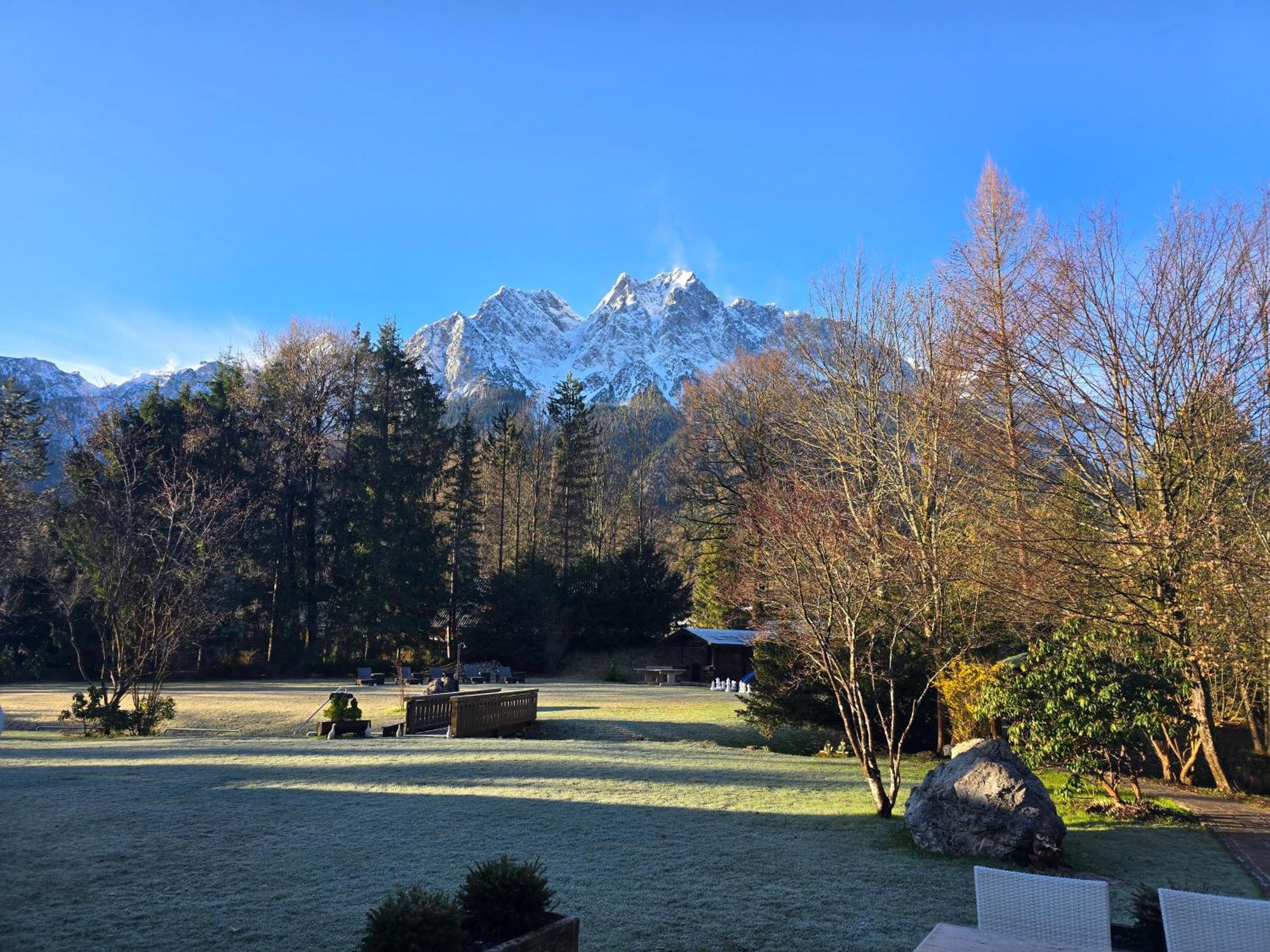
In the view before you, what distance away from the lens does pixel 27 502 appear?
32.4m

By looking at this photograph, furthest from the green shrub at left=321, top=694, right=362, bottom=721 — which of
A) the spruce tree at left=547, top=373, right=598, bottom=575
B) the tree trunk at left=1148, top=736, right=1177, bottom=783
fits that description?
the spruce tree at left=547, top=373, right=598, bottom=575

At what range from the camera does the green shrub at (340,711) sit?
1598cm

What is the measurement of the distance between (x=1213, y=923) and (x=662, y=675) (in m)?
31.1

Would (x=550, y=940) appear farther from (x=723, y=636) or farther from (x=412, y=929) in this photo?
(x=723, y=636)

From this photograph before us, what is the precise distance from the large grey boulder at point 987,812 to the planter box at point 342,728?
38.0 feet

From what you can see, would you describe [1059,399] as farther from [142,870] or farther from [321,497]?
[321,497]

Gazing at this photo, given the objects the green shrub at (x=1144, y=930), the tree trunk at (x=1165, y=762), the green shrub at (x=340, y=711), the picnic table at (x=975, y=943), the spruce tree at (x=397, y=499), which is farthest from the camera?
the spruce tree at (x=397, y=499)

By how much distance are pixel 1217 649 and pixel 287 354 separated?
3773cm

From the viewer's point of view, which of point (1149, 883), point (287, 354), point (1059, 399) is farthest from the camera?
point (287, 354)

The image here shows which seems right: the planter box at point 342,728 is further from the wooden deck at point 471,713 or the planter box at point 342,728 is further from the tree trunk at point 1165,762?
the tree trunk at point 1165,762

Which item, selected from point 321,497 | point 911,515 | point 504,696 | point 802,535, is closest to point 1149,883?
point 802,535

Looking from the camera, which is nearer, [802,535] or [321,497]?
[802,535]

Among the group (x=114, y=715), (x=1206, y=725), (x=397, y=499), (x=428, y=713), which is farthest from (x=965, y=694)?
Result: (x=397, y=499)

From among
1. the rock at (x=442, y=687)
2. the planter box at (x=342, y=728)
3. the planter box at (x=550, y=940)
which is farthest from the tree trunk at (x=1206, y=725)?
the rock at (x=442, y=687)
